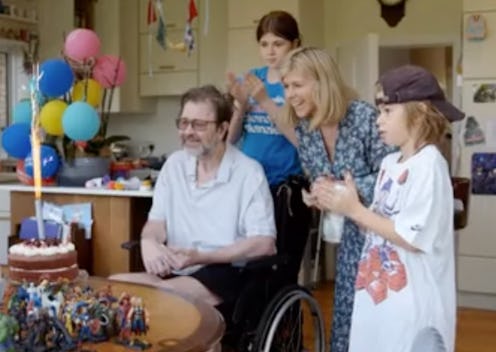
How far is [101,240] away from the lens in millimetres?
3074

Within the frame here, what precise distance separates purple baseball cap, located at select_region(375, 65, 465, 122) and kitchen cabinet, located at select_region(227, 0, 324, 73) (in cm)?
335

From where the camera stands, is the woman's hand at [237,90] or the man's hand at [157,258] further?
the woman's hand at [237,90]

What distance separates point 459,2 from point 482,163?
123cm

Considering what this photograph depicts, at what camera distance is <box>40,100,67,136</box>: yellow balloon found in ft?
10.6

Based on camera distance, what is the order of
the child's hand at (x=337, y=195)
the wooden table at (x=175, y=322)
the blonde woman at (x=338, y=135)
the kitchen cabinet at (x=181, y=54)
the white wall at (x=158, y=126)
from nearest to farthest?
the wooden table at (x=175, y=322) < the child's hand at (x=337, y=195) < the blonde woman at (x=338, y=135) < the kitchen cabinet at (x=181, y=54) < the white wall at (x=158, y=126)

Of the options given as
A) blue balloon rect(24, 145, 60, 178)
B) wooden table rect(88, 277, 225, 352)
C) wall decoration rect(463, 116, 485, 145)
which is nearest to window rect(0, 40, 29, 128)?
blue balloon rect(24, 145, 60, 178)

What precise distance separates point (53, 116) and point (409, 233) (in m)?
2.04

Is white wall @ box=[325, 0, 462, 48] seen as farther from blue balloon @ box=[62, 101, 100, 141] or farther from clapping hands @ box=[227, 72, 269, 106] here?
clapping hands @ box=[227, 72, 269, 106]

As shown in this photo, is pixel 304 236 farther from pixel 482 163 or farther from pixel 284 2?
pixel 284 2

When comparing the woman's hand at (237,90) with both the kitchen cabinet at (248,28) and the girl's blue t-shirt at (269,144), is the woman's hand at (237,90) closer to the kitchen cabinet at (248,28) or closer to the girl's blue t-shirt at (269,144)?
the girl's blue t-shirt at (269,144)

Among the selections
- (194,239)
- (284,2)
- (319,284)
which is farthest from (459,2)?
(194,239)

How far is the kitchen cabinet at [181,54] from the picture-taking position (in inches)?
217

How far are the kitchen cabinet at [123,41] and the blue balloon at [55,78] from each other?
7.20ft

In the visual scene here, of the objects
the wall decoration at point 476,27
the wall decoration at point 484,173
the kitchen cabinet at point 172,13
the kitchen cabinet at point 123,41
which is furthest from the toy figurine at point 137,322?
the kitchen cabinet at point 172,13
